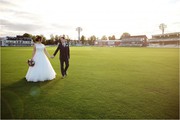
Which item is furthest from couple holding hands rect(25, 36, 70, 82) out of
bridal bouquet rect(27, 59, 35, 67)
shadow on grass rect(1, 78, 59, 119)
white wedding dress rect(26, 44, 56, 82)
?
shadow on grass rect(1, 78, 59, 119)

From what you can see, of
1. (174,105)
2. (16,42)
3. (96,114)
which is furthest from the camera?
(16,42)

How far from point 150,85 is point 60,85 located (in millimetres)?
4531

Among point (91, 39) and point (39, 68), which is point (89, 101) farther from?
point (91, 39)

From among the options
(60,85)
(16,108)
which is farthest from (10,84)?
(16,108)

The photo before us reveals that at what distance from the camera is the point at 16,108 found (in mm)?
4738

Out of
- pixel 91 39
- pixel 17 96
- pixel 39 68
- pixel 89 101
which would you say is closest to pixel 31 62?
pixel 39 68

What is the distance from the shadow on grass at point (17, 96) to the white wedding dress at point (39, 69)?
40cm

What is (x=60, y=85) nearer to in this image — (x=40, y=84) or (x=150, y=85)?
(x=40, y=84)

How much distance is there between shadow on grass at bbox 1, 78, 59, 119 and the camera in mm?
4453

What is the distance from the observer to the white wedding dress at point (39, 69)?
7.97m

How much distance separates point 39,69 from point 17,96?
2469mm

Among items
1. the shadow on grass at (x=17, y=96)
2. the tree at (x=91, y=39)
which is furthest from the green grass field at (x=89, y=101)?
the tree at (x=91, y=39)

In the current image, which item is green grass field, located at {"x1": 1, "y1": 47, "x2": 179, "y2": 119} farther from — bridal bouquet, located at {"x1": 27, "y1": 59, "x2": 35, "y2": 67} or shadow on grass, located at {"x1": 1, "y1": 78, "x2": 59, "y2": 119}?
bridal bouquet, located at {"x1": 27, "y1": 59, "x2": 35, "y2": 67}

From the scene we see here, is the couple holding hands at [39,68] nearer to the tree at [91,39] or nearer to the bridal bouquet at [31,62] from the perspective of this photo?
the bridal bouquet at [31,62]
